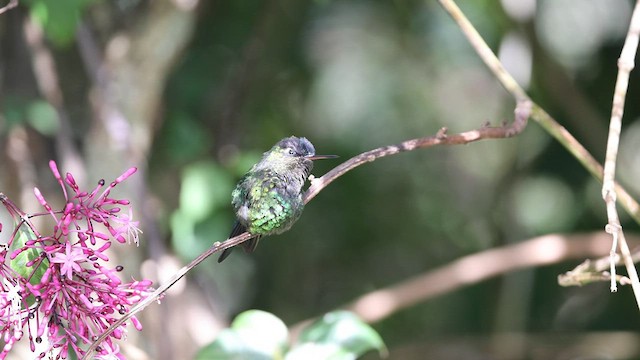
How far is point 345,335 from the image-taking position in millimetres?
1956

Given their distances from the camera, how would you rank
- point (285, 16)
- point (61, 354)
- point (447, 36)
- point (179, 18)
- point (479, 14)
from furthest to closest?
point (447, 36), point (285, 16), point (479, 14), point (179, 18), point (61, 354)

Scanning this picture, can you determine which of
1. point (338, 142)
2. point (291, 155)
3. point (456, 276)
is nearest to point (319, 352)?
point (291, 155)

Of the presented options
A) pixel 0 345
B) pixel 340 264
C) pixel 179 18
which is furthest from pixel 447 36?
pixel 0 345

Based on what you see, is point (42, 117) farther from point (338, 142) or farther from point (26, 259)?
point (26, 259)

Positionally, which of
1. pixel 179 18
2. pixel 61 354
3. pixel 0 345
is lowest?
pixel 61 354

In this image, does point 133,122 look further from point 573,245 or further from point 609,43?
point 609,43

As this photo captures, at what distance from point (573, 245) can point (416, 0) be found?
1377 millimetres

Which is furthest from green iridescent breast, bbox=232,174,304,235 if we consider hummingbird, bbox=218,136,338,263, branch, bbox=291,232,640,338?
branch, bbox=291,232,640,338

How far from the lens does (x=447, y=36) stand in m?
3.87

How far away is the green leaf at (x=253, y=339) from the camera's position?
1.99 m

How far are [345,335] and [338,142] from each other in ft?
6.11

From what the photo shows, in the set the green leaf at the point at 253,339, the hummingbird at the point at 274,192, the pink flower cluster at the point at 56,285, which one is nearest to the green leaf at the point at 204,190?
the green leaf at the point at 253,339

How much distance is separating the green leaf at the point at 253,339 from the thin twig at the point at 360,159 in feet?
1.78

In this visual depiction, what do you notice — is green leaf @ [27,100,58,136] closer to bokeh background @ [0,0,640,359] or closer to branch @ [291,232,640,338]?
bokeh background @ [0,0,640,359]
